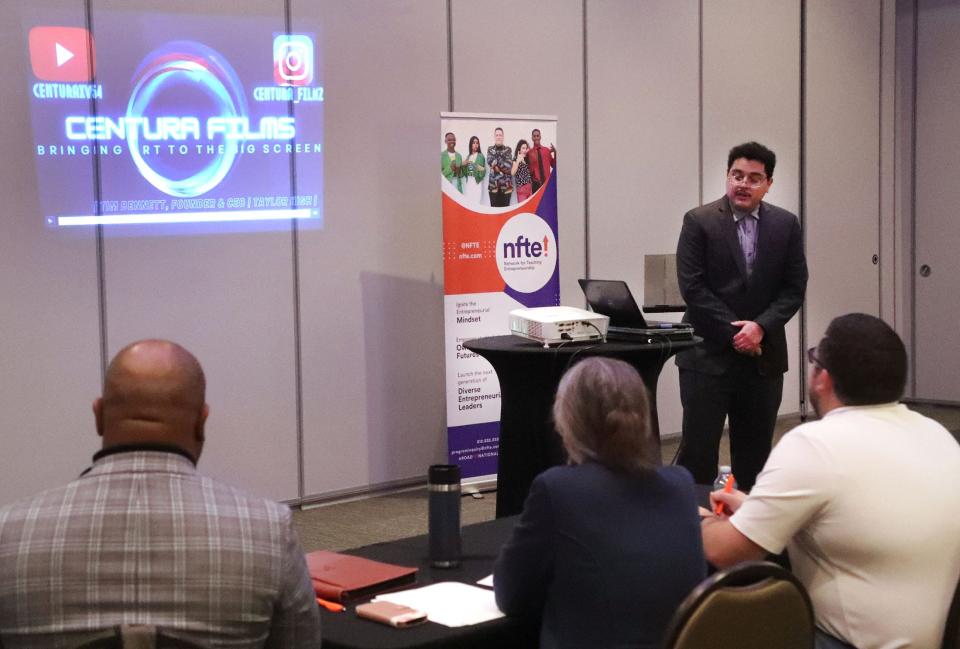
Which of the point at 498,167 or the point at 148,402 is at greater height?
the point at 498,167

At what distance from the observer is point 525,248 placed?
6.48 metres

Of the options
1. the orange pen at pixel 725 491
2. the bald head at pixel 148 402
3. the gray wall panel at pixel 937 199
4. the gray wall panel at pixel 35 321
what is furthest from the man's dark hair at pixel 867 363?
the gray wall panel at pixel 937 199

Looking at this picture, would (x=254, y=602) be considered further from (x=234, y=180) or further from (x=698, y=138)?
(x=698, y=138)

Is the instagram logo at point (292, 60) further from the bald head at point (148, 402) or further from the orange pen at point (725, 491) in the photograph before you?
the bald head at point (148, 402)

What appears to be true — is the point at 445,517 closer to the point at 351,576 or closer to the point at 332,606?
the point at 351,576

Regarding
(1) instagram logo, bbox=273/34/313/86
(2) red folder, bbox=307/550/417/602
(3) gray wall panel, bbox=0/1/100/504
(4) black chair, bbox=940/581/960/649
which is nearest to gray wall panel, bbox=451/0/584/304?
(1) instagram logo, bbox=273/34/313/86

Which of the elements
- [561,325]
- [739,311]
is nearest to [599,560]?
[561,325]

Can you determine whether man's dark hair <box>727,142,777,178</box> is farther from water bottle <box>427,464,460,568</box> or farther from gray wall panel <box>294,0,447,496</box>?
water bottle <box>427,464,460,568</box>

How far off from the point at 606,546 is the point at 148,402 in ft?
2.97

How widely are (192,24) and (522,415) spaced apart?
2.61 m

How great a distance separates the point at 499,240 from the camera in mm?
6367

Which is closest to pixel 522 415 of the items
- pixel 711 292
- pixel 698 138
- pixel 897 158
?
pixel 711 292

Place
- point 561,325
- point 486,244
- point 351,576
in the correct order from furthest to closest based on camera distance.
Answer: point 486,244, point 561,325, point 351,576

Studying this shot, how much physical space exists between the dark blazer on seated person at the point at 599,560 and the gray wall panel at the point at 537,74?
467 centimetres
